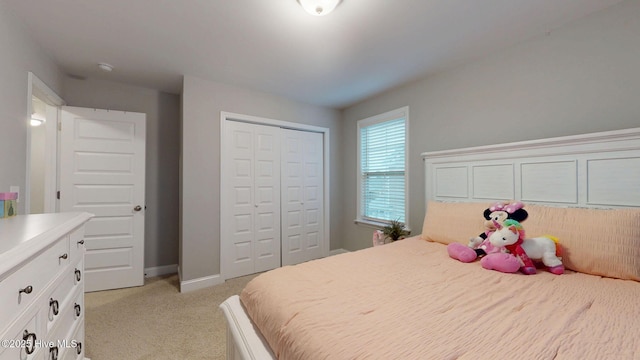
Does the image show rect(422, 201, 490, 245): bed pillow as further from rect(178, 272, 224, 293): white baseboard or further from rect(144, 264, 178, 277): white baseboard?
rect(144, 264, 178, 277): white baseboard

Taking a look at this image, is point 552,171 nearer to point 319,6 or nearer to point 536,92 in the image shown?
point 536,92

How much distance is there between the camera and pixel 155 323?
208 centimetres

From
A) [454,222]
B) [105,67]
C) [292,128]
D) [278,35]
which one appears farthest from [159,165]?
[454,222]

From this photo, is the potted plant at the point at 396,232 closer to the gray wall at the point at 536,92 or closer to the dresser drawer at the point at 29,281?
the gray wall at the point at 536,92

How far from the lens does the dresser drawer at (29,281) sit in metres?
0.68

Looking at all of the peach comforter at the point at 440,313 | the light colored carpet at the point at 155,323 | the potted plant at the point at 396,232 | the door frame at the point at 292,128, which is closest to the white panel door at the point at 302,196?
the door frame at the point at 292,128

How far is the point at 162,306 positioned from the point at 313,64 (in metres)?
2.82

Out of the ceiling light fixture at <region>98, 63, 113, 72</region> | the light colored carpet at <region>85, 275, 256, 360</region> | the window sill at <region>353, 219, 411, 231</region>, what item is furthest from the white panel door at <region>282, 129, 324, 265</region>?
the ceiling light fixture at <region>98, 63, 113, 72</region>

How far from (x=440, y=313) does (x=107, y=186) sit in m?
3.42

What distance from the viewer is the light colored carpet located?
1745 millimetres

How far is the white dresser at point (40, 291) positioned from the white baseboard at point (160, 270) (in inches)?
74.8

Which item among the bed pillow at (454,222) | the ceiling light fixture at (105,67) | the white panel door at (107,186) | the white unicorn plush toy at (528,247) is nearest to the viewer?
the white unicorn plush toy at (528,247)

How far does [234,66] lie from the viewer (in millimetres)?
2543

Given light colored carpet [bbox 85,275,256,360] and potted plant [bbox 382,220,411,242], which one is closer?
light colored carpet [bbox 85,275,256,360]
